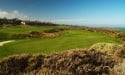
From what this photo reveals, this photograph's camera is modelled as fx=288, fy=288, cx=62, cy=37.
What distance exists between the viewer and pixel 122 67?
20.3 feet

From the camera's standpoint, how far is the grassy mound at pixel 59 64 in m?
5.76

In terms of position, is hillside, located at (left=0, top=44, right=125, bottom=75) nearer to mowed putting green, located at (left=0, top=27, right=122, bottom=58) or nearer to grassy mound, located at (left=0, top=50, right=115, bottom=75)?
grassy mound, located at (left=0, top=50, right=115, bottom=75)

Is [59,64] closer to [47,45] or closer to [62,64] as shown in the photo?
[62,64]

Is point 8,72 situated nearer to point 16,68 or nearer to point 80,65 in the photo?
point 16,68

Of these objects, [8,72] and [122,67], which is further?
[122,67]

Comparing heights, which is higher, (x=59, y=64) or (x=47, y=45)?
(x=59, y=64)

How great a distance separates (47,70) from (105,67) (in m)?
1.33

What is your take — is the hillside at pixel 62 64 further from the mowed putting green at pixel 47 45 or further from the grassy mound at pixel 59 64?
the mowed putting green at pixel 47 45

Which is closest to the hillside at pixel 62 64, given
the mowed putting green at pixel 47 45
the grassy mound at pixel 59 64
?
the grassy mound at pixel 59 64

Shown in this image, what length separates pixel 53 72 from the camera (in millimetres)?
5684

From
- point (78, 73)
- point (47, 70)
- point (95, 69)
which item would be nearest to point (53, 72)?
point (47, 70)

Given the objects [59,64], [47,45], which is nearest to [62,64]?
[59,64]

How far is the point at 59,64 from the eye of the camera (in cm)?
602

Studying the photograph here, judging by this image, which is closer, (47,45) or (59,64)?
(59,64)
